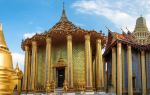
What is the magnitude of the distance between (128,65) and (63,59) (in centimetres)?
719

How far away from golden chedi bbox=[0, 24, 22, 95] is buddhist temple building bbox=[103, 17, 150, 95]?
11137 mm

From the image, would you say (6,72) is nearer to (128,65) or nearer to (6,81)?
(6,81)

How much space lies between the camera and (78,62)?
1107 inches

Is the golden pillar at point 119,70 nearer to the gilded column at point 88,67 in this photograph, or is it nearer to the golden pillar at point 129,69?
the golden pillar at point 129,69

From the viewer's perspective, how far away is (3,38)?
80.7ft

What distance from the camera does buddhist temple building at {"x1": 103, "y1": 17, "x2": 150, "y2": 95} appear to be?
3005 centimetres

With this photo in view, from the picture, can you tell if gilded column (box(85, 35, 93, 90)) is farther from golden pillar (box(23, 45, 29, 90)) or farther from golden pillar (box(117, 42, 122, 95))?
golden pillar (box(23, 45, 29, 90))

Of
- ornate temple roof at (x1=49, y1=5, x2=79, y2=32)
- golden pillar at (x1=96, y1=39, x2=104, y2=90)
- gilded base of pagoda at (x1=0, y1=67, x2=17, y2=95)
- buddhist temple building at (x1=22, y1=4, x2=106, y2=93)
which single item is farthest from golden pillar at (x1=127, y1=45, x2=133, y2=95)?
gilded base of pagoda at (x1=0, y1=67, x2=17, y2=95)

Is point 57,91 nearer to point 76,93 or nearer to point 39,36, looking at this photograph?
point 76,93

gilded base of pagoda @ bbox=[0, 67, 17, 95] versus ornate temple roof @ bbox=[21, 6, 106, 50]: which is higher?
ornate temple roof @ bbox=[21, 6, 106, 50]

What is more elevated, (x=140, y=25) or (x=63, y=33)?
(x=140, y=25)

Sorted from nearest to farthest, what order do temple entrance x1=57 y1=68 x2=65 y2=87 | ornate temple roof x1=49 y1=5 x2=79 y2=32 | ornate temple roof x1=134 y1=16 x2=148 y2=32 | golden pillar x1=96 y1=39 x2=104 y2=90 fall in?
golden pillar x1=96 y1=39 x2=104 y2=90 → ornate temple roof x1=49 y1=5 x2=79 y2=32 → temple entrance x1=57 y1=68 x2=65 y2=87 → ornate temple roof x1=134 y1=16 x2=148 y2=32

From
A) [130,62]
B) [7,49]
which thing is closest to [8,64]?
[7,49]

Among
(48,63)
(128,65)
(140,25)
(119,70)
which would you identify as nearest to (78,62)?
(48,63)
